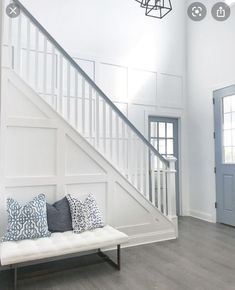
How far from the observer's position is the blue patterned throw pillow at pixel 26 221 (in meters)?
2.83

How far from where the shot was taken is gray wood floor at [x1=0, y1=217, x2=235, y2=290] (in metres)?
2.67

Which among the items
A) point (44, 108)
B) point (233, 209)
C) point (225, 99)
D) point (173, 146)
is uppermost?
point (225, 99)

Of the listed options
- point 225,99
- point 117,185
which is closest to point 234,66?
point 225,99

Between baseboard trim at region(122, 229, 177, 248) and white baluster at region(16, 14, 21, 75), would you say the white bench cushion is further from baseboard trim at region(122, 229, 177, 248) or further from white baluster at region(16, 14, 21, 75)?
white baluster at region(16, 14, 21, 75)

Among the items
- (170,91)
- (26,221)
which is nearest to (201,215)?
(170,91)

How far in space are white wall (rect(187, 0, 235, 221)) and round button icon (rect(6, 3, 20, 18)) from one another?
12.1 feet

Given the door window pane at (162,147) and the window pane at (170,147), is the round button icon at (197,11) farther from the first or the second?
the window pane at (170,147)

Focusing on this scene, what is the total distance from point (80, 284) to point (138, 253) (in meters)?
1.06

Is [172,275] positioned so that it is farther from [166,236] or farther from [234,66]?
[234,66]

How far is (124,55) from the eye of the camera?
532 centimetres

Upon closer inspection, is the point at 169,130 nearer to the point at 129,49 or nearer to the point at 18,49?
the point at 129,49

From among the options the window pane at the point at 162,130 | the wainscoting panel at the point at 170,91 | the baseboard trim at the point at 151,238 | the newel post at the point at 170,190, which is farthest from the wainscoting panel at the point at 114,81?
the baseboard trim at the point at 151,238

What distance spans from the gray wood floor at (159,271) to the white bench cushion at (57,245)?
321 mm

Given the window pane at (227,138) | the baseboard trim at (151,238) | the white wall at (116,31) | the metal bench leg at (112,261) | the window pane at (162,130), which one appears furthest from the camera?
the window pane at (162,130)
